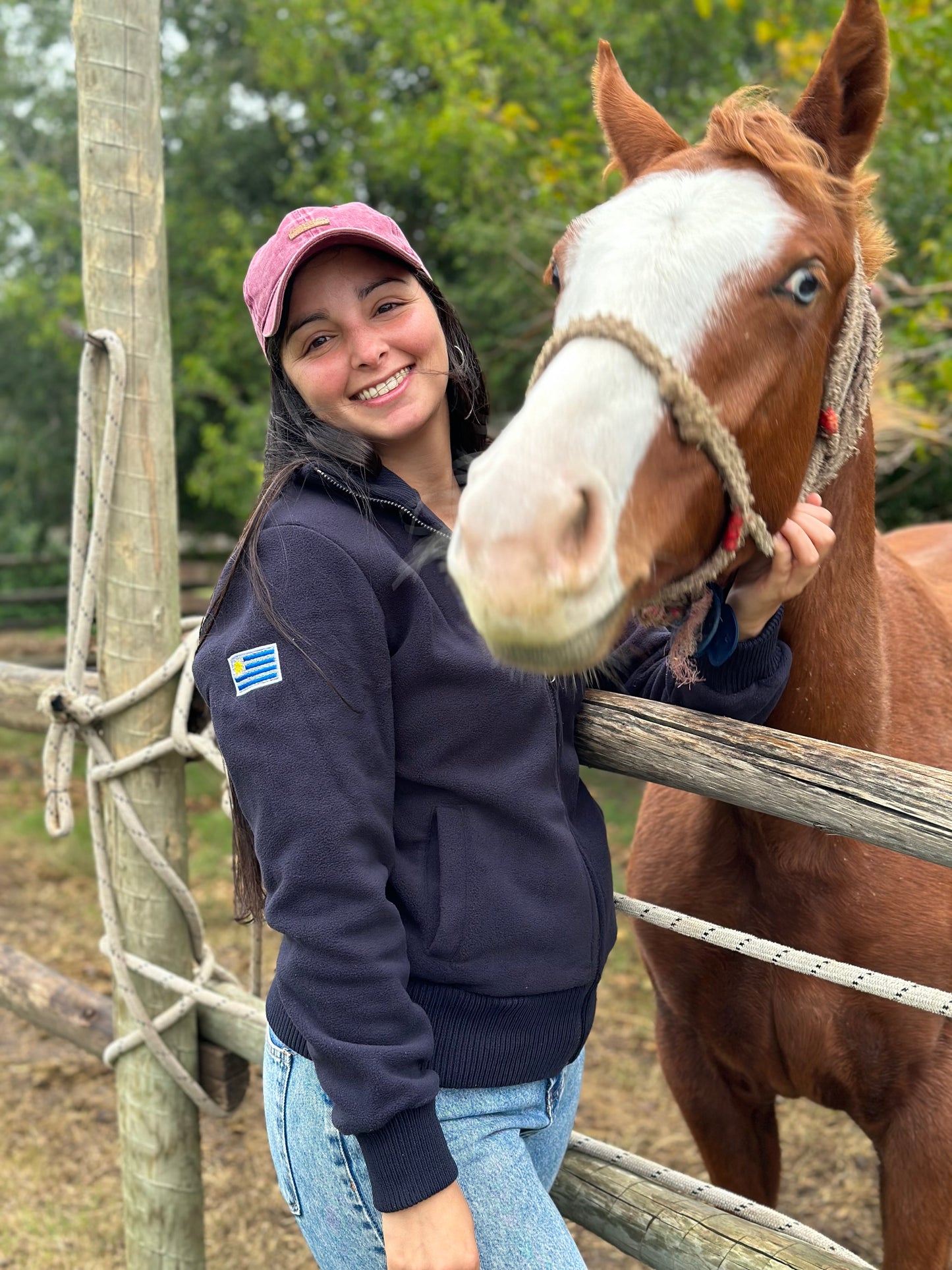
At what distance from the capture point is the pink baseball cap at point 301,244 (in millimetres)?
1333

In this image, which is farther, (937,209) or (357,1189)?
(937,209)

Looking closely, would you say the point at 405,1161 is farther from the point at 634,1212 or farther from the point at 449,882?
the point at 634,1212

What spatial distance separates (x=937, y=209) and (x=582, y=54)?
266 cm

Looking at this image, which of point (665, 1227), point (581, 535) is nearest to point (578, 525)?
point (581, 535)

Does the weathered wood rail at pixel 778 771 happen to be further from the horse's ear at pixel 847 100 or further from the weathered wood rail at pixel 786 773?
the horse's ear at pixel 847 100

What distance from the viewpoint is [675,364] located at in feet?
3.39

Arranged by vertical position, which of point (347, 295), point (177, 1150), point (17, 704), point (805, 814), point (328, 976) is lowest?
point (177, 1150)

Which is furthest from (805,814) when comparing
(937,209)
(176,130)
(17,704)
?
(176,130)

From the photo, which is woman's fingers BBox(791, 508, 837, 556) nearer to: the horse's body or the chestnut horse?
the chestnut horse

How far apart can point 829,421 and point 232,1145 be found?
2.96 meters

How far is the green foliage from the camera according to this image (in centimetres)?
575

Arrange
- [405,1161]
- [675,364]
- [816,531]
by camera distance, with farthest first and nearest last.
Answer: [816,531] → [405,1161] → [675,364]

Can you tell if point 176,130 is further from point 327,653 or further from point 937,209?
point 327,653

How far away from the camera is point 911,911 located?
1.56 meters
